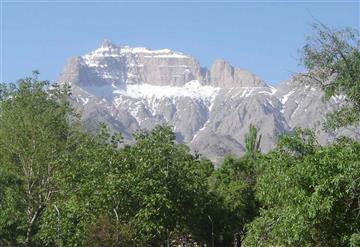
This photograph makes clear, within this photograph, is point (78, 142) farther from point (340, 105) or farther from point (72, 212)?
point (340, 105)

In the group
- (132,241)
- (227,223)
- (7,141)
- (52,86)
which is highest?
(52,86)

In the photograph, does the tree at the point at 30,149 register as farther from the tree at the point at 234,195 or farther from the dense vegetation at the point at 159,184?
the tree at the point at 234,195

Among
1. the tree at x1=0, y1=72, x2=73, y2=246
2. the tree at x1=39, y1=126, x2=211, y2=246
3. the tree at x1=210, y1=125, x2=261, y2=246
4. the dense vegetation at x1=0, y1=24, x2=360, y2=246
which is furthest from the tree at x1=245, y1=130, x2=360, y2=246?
the tree at x1=210, y1=125, x2=261, y2=246

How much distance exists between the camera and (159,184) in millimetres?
24875

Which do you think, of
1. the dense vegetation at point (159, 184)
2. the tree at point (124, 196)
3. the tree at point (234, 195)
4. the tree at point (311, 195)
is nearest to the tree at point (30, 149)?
the dense vegetation at point (159, 184)

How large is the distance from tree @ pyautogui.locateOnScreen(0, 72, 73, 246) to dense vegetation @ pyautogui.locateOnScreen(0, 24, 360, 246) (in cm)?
5

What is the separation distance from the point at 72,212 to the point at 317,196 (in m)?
12.5

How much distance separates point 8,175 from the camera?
26.6 m

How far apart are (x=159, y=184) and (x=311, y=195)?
1046 centimetres

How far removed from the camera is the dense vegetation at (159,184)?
15.5 metres

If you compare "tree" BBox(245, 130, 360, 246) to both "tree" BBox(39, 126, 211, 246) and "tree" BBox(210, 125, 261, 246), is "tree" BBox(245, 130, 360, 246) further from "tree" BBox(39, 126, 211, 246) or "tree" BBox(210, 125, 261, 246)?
"tree" BBox(210, 125, 261, 246)

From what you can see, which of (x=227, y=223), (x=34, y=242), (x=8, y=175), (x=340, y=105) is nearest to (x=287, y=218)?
(x=340, y=105)

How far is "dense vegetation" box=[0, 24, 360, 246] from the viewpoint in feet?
50.9

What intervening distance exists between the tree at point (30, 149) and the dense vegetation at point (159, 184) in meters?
0.05
